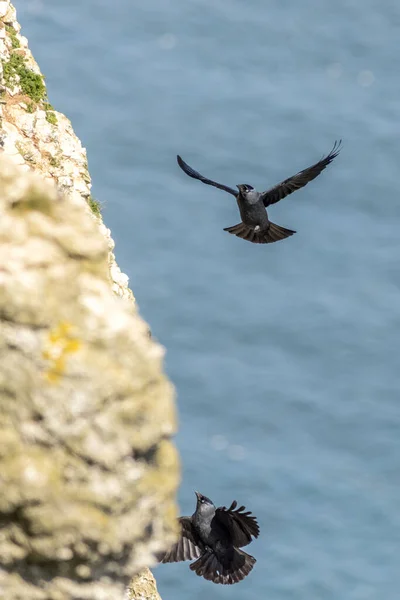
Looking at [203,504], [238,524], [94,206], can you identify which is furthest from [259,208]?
[238,524]

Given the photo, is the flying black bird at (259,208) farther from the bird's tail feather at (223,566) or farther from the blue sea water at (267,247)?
the blue sea water at (267,247)

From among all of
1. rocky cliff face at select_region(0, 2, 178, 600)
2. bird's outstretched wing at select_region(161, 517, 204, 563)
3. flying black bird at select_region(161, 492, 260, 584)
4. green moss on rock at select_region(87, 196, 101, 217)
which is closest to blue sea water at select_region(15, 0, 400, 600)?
flying black bird at select_region(161, 492, 260, 584)

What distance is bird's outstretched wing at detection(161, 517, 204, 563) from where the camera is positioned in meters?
22.3

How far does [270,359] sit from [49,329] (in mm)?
62093

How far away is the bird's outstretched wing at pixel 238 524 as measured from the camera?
848 inches

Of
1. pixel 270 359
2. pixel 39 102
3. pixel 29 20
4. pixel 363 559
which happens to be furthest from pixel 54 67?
pixel 39 102

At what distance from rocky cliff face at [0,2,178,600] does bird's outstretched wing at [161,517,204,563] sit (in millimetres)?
9142

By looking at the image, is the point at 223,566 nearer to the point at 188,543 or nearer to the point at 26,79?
the point at 188,543

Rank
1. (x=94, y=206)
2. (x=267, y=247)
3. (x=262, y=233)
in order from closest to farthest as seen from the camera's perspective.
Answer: (x=94, y=206) < (x=262, y=233) < (x=267, y=247)

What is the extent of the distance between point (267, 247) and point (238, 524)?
61.5 meters

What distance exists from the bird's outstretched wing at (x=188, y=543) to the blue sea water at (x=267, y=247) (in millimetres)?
40340

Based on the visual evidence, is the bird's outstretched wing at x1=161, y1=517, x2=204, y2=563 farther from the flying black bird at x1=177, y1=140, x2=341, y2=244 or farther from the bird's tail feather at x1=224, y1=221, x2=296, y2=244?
the bird's tail feather at x1=224, y1=221, x2=296, y2=244

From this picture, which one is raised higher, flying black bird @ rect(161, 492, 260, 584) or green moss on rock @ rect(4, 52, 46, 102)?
green moss on rock @ rect(4, 52, 46, 102)

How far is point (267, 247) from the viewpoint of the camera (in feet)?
273
